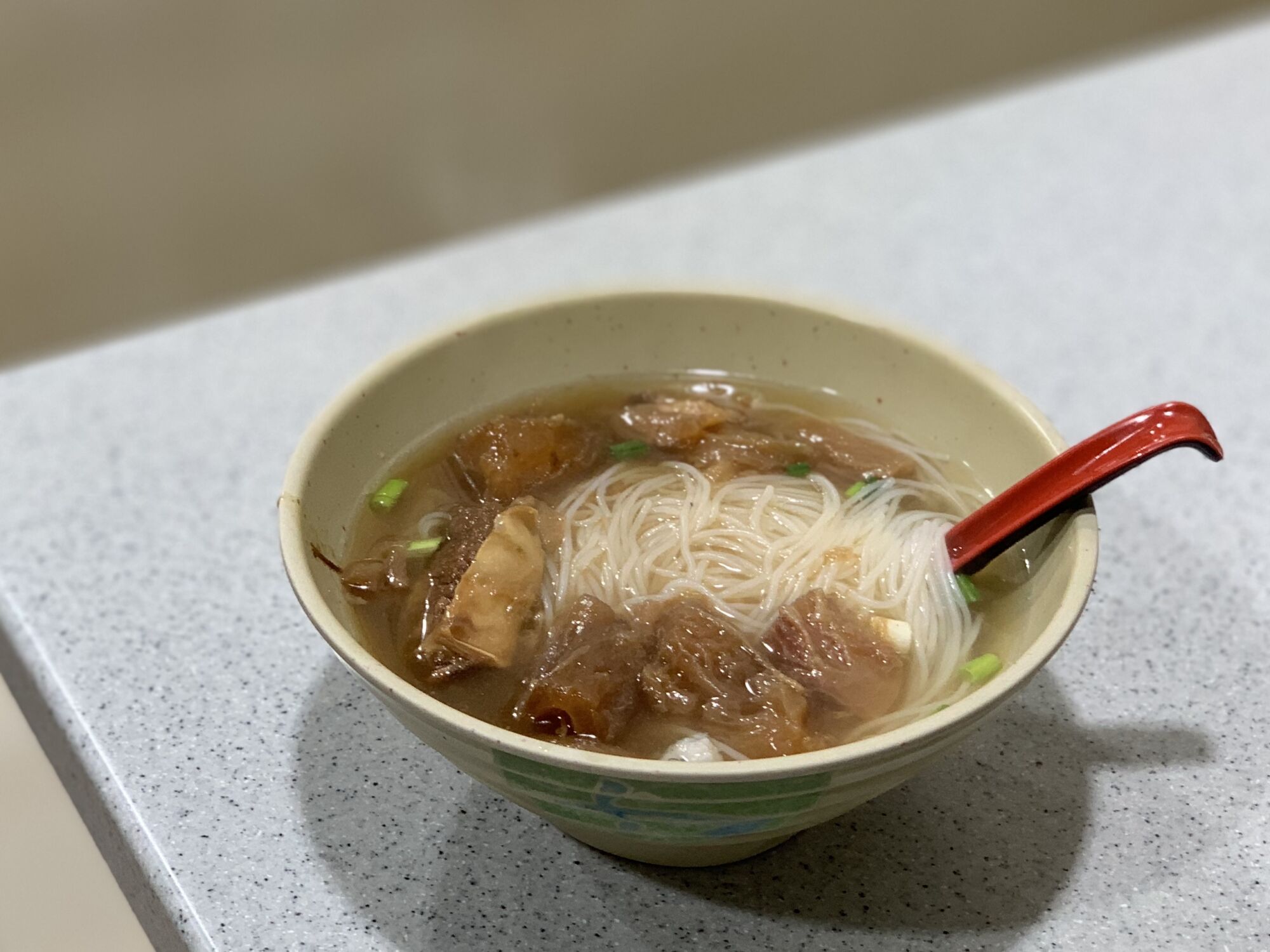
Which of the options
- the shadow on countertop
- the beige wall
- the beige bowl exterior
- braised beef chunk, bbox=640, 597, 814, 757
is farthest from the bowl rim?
the beige wall

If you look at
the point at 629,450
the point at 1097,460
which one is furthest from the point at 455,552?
the point at 1097,460

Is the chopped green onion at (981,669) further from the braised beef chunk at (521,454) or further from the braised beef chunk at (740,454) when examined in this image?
the braised beef chunk at (521,454)

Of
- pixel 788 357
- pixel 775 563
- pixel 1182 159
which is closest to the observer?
pixel 775 563

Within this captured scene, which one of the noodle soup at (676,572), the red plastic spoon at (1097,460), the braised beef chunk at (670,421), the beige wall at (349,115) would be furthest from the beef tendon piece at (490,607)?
the beige wall at (349,115)

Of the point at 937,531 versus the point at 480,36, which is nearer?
the point at 937,531

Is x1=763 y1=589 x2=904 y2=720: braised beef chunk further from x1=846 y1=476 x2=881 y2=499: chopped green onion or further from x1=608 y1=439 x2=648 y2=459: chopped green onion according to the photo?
x1=608 y1=439 x2=648 y2=459: chopped green onion

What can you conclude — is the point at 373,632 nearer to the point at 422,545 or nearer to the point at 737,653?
the point at 422,545

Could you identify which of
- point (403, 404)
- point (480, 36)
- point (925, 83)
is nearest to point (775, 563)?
point (403, 404)

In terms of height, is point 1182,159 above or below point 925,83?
above
